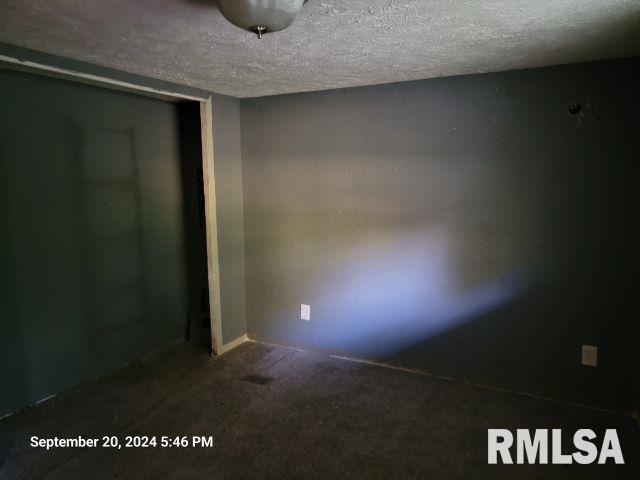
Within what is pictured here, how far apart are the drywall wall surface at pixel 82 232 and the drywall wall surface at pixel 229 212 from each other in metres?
0.50

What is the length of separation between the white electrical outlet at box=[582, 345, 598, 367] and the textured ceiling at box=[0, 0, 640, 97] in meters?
1.62

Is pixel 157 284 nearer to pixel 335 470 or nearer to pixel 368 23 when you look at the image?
pixel 335 470

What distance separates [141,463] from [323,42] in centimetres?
219

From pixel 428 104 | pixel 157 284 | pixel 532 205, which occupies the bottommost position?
pixel 157 284

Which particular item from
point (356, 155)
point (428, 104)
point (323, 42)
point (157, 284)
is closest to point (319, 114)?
point (356, 155)

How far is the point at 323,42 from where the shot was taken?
78.7 inches

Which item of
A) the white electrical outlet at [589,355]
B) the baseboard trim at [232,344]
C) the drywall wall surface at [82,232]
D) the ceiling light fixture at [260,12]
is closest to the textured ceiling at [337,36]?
the ceiling light fixture at [260,12]

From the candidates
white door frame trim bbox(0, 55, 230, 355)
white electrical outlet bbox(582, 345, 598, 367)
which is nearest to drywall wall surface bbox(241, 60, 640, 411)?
white electrical outlet bbox(582, 345, 598, 367)

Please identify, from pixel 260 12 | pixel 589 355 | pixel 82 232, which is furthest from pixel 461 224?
pixel 82 232

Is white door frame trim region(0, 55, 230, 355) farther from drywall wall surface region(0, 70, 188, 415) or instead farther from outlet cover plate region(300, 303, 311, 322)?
outlet cover plate region(300, 303, 311, 322)

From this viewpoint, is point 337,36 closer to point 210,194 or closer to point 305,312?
point 210,194

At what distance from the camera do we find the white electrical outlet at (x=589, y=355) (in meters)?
2.64

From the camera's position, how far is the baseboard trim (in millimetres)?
3543

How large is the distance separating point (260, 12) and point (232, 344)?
280 centimetres
